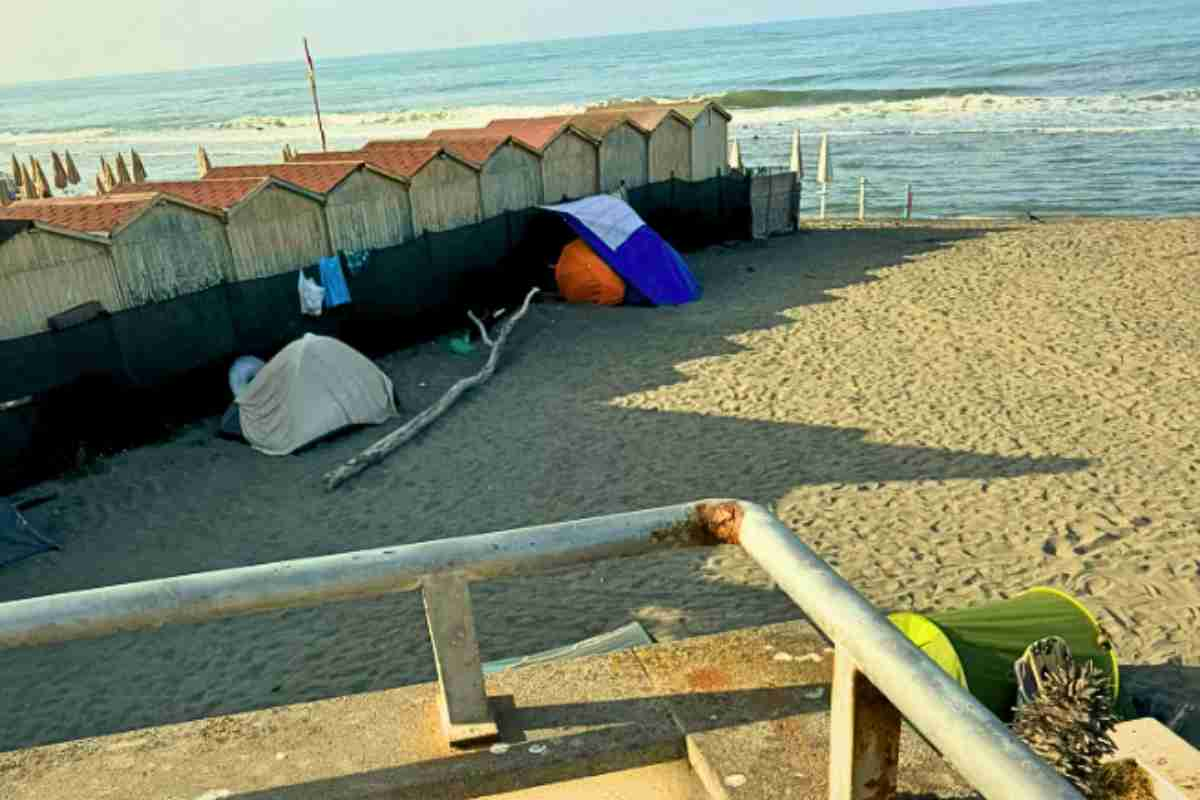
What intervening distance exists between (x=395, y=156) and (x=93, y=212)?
572 centimetres

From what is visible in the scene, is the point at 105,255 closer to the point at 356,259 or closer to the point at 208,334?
the point at 208,334

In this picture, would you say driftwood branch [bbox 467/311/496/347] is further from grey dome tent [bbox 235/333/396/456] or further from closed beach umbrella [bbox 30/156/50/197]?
closed beach umbrella [bbox 30/156/50/197]

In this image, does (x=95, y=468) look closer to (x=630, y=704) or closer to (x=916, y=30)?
(x=630, y=704)

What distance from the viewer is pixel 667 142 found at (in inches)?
772

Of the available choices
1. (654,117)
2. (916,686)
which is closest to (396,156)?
(654,117)

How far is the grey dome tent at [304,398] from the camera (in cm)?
1113

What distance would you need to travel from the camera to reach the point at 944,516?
8.21 meters

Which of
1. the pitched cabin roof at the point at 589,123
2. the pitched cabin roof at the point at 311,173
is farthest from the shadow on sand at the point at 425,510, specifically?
the pitched cabin roof at the point at 589,123

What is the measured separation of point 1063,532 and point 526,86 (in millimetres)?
88885

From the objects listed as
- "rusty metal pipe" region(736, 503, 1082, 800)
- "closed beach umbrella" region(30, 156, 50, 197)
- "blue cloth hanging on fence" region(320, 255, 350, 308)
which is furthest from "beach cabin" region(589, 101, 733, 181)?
"rusty metal pipe" region(736, 503, 1082, 800)

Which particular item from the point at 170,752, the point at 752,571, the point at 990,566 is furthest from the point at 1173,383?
the point at 170,752

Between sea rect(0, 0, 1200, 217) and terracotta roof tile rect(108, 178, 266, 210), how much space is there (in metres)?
18.2

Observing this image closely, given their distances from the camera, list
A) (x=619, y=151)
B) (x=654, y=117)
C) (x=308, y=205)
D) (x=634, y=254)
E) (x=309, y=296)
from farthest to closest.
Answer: (x=654, y=117)
(x=619, y=151)
(x=634, y=254)
(x=308, y=205)
(x=309, y=296)

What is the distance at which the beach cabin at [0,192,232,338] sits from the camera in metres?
10.1
